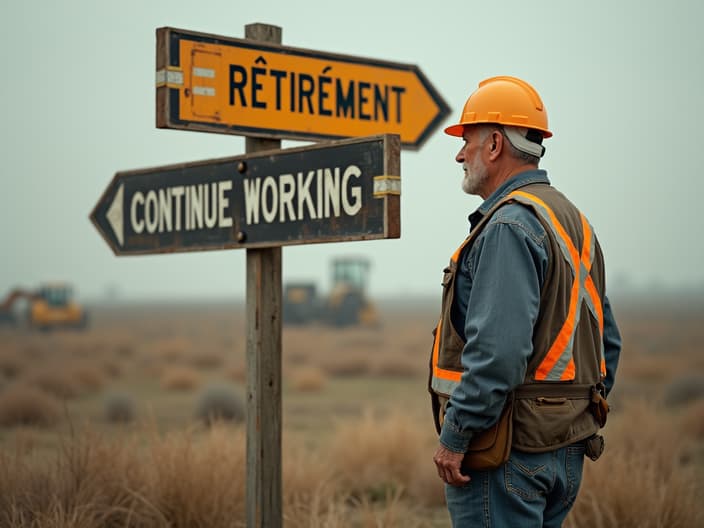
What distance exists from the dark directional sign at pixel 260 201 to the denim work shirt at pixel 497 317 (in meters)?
0.80

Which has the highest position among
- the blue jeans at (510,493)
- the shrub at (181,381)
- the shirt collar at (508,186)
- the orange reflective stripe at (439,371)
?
the shirt collar at (508,186)

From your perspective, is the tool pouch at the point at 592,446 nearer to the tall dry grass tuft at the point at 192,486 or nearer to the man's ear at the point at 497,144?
the man's ear at the point at 497,144

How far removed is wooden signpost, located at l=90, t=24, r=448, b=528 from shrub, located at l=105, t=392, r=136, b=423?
899cm

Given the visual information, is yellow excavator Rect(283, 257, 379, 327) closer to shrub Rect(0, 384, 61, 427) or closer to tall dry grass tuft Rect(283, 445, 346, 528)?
shrub Rect(0, 384, 61, 427)

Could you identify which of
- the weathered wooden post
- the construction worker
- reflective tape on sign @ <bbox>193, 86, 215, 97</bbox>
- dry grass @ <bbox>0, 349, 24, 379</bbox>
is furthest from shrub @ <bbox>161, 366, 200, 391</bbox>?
the construction worker

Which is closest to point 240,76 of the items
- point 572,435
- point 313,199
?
point 313,199

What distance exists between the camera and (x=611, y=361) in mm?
3422

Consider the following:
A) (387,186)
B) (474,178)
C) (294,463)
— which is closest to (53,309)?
(294,463)

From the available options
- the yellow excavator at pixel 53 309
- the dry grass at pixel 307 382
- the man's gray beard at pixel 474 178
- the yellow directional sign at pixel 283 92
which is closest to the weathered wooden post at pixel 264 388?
the yellow directional sign at pixel 283 92

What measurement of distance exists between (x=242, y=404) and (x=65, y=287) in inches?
1264

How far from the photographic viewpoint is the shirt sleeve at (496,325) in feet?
8.70

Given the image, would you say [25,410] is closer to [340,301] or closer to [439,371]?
[439,371]

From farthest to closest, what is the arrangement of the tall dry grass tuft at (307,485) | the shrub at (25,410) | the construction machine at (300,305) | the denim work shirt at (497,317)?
the construction machine at (300,305)
the shrub at (25,410)
the tall dry grass tuft at (307,485)
the denim work shirt at (497,317)

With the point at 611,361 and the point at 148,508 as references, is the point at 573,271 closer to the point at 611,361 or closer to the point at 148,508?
the point at 611,361
